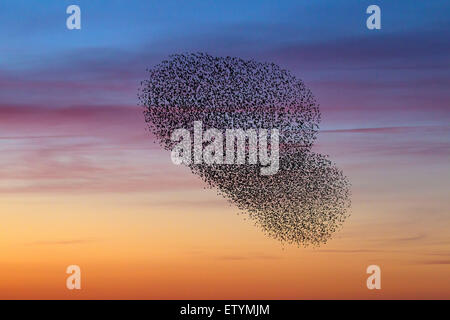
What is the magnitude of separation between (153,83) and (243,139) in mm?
4501
